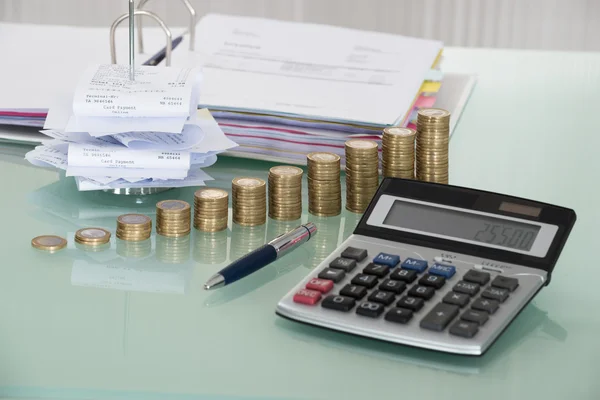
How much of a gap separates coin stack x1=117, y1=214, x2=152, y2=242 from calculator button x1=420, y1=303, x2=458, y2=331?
0.30 meters

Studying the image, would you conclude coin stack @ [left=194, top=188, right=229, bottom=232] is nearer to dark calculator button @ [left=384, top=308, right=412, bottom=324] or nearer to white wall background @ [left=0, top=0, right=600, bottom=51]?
dark calculator button @ [left=384, top=308, right=412, bottom=324]

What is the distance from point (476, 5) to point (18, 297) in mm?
2955

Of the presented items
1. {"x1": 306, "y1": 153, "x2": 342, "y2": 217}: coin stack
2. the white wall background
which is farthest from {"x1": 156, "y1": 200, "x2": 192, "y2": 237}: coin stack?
the white wall background

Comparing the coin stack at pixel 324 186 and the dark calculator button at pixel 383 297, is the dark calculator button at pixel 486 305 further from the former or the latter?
the coin stack at pixel 324 186

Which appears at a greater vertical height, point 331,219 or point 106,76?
point 106,76

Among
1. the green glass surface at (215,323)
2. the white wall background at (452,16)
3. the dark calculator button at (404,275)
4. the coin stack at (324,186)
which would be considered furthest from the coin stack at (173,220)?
the white wall background at (452,16)

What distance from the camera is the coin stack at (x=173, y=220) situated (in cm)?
89

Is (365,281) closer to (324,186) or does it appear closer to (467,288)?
(467,288)

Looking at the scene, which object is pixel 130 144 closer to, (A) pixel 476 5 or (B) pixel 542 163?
(B) pixel 542 163

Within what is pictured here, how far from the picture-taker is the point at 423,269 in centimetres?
75

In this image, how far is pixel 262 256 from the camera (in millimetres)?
806

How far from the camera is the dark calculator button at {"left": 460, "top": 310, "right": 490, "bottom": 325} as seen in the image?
671 mm

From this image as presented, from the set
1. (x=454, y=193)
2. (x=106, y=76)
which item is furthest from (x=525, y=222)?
(x=106, y=76)

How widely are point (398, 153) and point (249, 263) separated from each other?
0.80 feet
